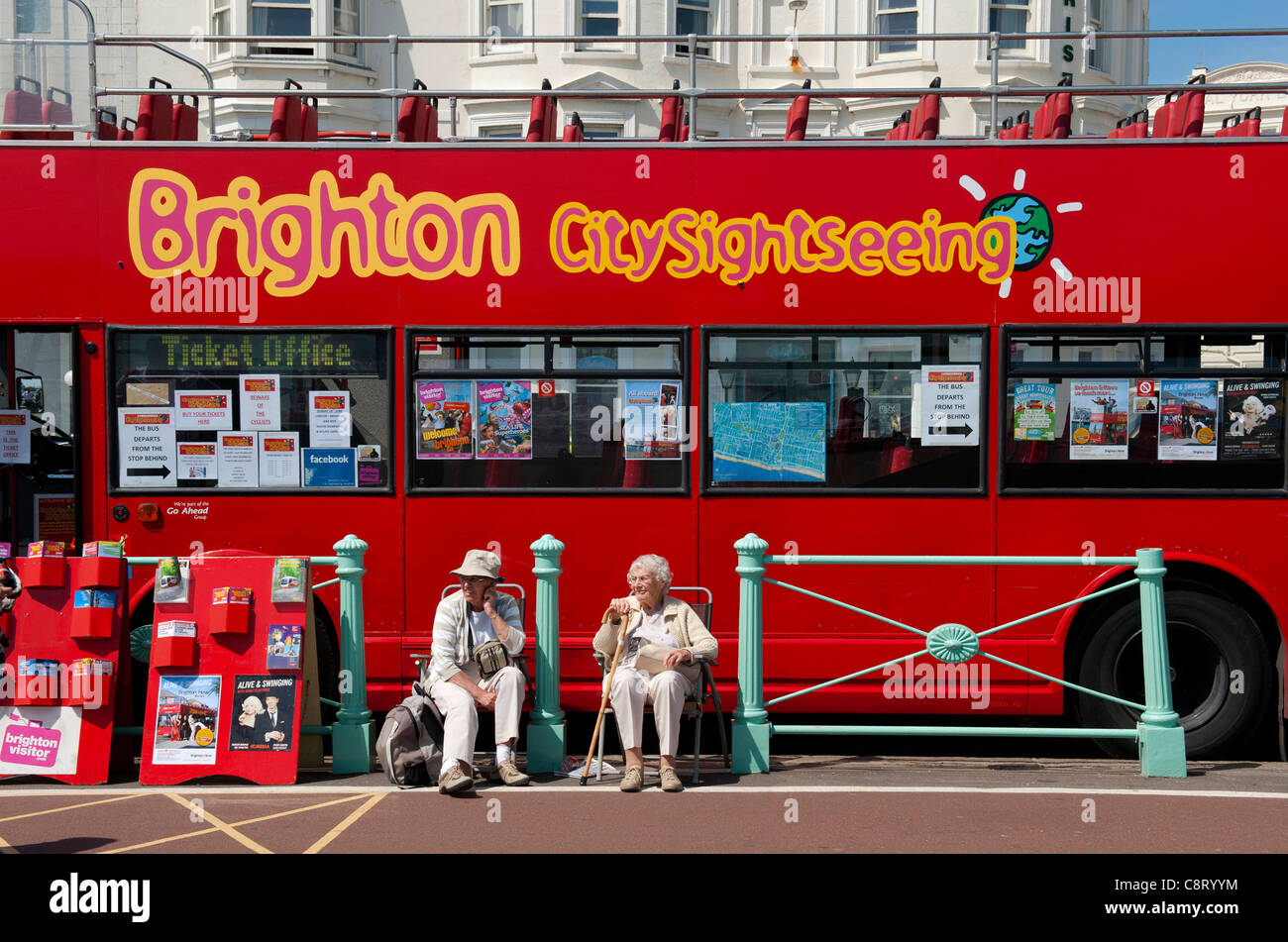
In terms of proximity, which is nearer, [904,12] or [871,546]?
[871,546]

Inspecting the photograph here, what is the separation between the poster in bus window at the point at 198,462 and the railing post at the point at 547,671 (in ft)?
7.51

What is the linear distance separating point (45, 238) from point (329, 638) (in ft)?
10.5

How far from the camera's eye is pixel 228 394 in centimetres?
791

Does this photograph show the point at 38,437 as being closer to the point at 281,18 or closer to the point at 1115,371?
the point at 1115,371

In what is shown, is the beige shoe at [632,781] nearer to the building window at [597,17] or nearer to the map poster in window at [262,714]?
the map poster in window at [262,714]

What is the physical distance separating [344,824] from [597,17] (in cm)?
1969

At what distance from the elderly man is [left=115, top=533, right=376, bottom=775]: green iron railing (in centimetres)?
48

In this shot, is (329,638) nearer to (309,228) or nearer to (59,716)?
(59,716)

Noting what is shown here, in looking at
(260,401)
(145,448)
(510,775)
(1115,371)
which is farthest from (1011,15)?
(510,775)

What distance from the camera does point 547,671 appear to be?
729 cm

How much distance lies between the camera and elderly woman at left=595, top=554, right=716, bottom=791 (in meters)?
6.82

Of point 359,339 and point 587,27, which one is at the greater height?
point 587,27

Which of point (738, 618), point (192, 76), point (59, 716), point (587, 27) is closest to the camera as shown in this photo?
point (59, 716)

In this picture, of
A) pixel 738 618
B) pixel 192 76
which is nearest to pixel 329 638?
pixel 738 618
